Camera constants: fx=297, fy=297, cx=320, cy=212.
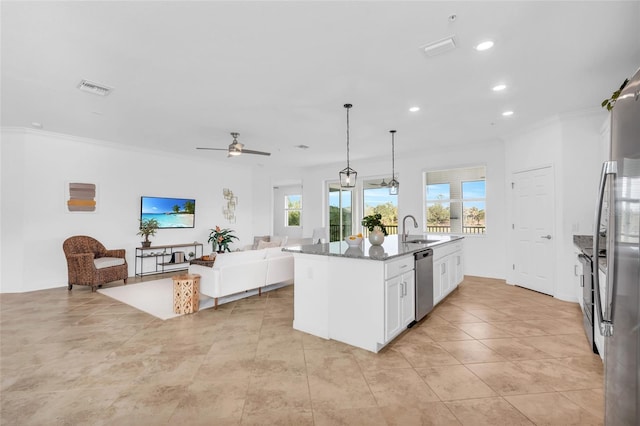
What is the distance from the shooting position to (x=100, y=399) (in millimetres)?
2080

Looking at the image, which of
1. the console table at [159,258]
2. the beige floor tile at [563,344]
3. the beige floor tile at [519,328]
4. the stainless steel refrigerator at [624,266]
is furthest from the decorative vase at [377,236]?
the console table at [159,258]

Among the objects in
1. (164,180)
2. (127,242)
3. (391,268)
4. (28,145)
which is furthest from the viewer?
(164,180)

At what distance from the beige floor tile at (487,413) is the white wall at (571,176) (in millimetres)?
3458

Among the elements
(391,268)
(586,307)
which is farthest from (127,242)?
(586,307)

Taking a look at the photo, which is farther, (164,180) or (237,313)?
(164,180)

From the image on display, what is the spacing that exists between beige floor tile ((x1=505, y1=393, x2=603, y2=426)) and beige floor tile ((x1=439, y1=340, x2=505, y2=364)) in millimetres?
538

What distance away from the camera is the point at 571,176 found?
4.42m

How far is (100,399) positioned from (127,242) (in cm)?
490

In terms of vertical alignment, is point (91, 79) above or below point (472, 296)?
above

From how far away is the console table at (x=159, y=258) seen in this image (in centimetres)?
630

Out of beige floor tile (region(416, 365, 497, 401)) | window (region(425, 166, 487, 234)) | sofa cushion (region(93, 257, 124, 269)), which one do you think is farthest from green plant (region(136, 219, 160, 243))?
window (region(425, 166, 487, 234))

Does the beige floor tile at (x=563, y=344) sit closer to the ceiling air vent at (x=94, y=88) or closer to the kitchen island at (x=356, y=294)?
the kitchen island at (x=356, y=294)

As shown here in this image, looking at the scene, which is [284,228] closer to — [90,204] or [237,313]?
[90,204]

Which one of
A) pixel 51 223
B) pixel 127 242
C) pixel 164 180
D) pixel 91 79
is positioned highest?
pixel 91 79
